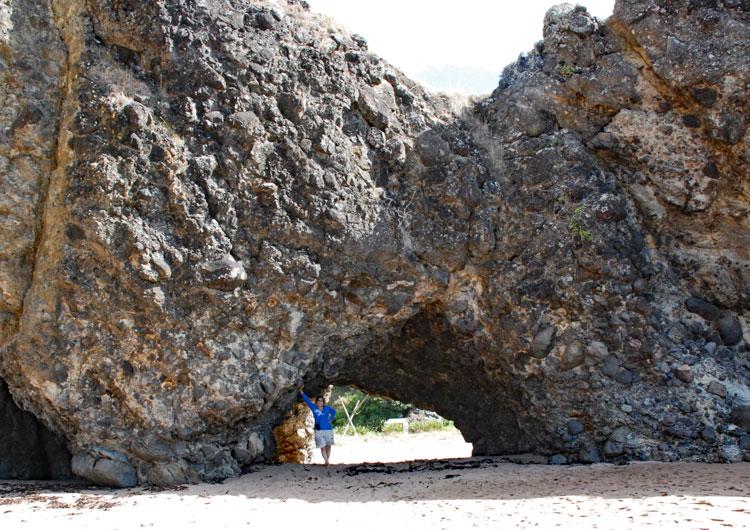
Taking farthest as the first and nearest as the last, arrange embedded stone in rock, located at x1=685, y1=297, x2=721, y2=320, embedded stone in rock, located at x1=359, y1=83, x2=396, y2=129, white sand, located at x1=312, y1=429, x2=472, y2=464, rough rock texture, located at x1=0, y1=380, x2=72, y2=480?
white sand, located at x1=312, y1=429, x2=472, y2=464, embedded stone in rock, located at x1=359, y1=83, x2=396, y2=129, embedded stone in rock, located at x1=685, y1=297, x2=721, y2=320, rough rock texture, located at x1=0, y1=380, x2=72, y2=480

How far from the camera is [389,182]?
8.93 m

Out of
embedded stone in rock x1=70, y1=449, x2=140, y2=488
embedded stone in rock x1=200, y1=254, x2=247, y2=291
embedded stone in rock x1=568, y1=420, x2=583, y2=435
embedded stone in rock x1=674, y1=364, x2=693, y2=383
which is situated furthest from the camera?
embedded stone in rock x1=568, y1=420, x2=583, y2=435

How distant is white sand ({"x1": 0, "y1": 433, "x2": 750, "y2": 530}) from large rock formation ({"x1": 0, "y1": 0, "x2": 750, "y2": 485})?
2.27 ft

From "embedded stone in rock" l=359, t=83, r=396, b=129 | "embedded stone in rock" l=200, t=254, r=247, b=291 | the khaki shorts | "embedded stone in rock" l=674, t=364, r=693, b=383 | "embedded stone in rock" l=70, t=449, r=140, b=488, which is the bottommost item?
"embedded stone in rock" l=70, t=449, r=140, b=488

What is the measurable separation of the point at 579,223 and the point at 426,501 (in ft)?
13.5

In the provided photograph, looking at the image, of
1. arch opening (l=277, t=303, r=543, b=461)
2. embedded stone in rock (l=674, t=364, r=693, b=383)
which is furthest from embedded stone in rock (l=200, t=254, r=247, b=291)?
embedded stone in rock (l=674, t=364, r=693, b=383)

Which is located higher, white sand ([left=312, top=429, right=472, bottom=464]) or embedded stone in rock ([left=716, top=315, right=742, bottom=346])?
embedded stone in rock ([left=716, top=315, right=742, bottom=346])

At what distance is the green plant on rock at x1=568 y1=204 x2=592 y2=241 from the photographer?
8.67m

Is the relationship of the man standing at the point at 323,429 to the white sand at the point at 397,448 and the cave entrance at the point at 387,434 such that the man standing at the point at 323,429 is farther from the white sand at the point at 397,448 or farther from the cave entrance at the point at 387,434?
the white sand at the point at 397,448

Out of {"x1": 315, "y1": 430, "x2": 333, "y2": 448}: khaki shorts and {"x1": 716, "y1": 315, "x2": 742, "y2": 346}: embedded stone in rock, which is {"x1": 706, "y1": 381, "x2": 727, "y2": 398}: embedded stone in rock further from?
{"x1": 315, "y1": 430, "x2": 333, "y2": 448}: khaki shorts

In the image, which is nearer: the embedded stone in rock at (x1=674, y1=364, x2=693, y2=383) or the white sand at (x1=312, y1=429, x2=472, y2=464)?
the embedded stone in rock at (x1=674, y1=364, x2=693, y2=383)

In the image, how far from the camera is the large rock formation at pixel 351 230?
7523mm

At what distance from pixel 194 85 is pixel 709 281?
262 inches

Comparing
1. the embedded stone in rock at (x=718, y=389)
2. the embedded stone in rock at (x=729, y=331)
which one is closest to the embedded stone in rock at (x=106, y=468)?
the embedded stone in rock at (x=718, y=389)
